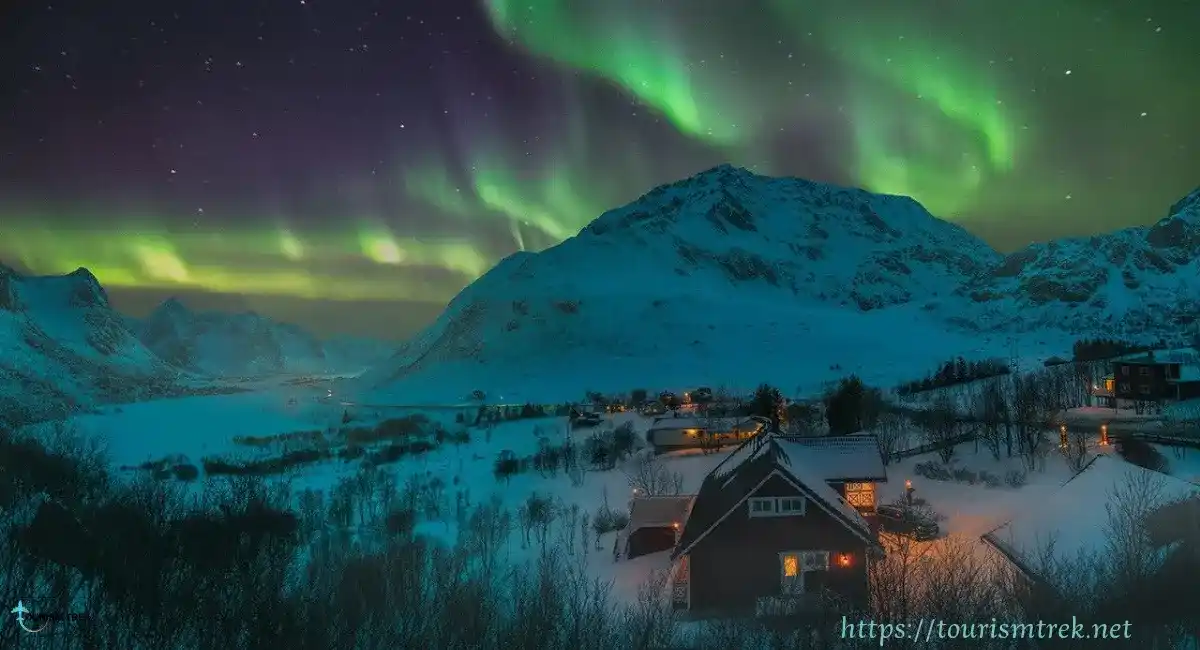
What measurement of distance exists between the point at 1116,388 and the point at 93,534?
251 ft

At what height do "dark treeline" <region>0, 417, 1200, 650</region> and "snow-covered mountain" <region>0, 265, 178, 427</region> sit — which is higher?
"snow-covered mountain" <region>0, 265, 178, 427</region>

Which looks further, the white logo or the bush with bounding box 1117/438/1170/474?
the bush with bounding box 1117/438/1170/474

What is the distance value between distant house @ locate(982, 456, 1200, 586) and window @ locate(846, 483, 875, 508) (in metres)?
11.4

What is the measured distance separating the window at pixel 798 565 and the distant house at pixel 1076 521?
4275 millimetres

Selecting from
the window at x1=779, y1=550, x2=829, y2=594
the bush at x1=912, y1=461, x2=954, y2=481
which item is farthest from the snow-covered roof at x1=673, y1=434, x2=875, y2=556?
the bush at x1=912, y1=461, x2=954, y2=481

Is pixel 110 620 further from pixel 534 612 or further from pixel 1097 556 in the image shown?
pixel 1097 556

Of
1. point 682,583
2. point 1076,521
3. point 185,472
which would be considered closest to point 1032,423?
point 1076,521

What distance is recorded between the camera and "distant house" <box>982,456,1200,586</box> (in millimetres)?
17266

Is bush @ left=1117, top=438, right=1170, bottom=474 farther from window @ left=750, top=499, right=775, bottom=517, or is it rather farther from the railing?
the railing

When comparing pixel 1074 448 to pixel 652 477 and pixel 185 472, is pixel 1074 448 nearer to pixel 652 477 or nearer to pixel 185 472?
pixel 652 477

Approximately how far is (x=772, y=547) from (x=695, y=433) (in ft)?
131

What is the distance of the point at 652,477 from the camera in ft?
148

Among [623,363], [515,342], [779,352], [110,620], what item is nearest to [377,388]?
[515,342]

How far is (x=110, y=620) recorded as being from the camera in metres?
11.9
